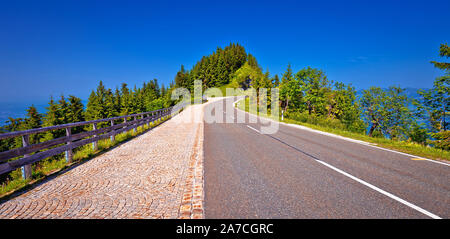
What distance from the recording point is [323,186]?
4.21 m

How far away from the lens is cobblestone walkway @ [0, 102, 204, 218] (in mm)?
3146

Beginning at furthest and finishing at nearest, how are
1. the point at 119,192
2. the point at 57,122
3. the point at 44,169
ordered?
the point at 57,122, the point at 44,169, the point at 119,192

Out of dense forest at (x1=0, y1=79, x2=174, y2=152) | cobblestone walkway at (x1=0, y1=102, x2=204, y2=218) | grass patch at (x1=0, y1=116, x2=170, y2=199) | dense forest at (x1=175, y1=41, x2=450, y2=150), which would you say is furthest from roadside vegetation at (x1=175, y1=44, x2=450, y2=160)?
dense forest at (x1=0, y1=79, x2=174, y2=152)

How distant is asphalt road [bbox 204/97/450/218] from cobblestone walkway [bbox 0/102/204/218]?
1.56 feet

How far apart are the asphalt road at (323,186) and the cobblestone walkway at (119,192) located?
48 centimetres

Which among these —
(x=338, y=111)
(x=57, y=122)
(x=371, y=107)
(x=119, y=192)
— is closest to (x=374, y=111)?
(x=371, y=107)

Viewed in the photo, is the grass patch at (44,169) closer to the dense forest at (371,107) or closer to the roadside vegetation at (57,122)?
the roadside vegetation at (57,122)

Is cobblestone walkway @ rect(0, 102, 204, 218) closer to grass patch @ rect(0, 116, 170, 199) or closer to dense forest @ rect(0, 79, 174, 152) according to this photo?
grass patch @ rect(0, 116, 170, 199)

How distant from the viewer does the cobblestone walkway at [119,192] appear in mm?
3146

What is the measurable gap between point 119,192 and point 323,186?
435 centimetres

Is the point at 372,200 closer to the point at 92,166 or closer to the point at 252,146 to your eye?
the point at 252,146

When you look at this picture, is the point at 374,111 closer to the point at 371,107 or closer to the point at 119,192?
the point at 371,107

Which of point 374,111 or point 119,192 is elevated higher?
point 374,111
